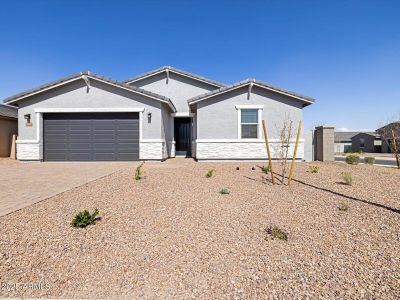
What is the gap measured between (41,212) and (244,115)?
1091cm

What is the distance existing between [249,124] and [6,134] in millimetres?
16226

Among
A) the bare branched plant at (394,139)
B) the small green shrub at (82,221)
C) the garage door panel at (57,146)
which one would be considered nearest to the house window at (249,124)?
the bare branched plant at (394,139)

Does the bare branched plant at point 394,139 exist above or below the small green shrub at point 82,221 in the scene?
above

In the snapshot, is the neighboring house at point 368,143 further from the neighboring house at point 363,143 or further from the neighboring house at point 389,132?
the neighboring house at point 389,132

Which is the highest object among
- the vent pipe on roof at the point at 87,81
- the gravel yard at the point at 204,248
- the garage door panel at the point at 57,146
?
the vent pipe on roof at the point at 87,81

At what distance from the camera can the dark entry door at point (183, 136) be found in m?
15.9

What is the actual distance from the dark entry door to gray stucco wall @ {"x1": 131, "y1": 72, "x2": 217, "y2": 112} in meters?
1.84

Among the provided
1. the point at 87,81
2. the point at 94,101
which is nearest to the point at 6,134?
the point at 94,101

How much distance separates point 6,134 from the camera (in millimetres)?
14367

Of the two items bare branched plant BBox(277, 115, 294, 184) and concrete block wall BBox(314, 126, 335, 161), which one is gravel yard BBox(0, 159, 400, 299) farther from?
concrete block wall BBox(314, 126, 335, 161)

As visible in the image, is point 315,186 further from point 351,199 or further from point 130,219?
point 130,219

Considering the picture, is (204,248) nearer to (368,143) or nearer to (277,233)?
(277,233)

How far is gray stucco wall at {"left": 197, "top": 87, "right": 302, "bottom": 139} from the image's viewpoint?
41.7 feet

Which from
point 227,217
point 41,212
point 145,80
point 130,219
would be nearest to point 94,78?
point 145,80
